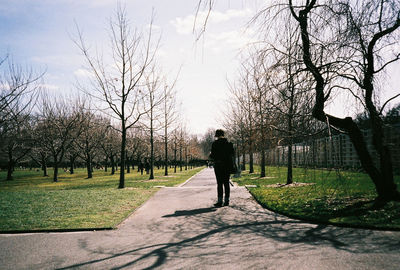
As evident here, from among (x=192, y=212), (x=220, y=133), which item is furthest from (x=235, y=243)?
(x=220, y=133)

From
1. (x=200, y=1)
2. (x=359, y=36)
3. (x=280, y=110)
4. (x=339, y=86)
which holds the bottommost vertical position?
Result: (x=280, y=110)

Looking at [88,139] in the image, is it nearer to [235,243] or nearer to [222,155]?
[222,155]

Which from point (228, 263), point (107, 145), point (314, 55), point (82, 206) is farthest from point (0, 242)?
point (107, 145)

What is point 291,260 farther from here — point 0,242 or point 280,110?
point 0,242

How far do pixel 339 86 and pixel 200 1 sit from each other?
13.0ft

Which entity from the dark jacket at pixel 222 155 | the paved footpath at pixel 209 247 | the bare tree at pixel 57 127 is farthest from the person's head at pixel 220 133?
the bare tree at pixel 57 127

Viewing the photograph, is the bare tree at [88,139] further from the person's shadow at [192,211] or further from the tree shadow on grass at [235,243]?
the tree shadow on grass at [235,243]

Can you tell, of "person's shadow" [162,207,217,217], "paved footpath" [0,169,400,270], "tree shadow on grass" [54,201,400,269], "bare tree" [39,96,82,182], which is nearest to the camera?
"paved footpath" [0,169,400,270]

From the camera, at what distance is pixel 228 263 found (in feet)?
10.9

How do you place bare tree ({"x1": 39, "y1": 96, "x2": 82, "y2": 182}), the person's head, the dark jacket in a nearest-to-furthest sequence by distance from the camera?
the dark jacket < the person's head < bare tree ({"x1": 39, "y1": 96, "x2": 82, "y2": 182})

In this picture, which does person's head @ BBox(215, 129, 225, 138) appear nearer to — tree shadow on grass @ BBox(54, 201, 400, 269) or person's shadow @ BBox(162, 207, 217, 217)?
person's shadow @ BBox(162, 207, 217, 217)

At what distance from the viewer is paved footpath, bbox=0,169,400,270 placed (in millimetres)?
3322

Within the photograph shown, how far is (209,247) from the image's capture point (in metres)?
3.91

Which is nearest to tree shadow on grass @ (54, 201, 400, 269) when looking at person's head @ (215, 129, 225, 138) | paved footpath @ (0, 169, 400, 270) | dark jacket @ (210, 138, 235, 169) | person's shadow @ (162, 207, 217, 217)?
paved footpath @ (0, 169, 400, 270)
